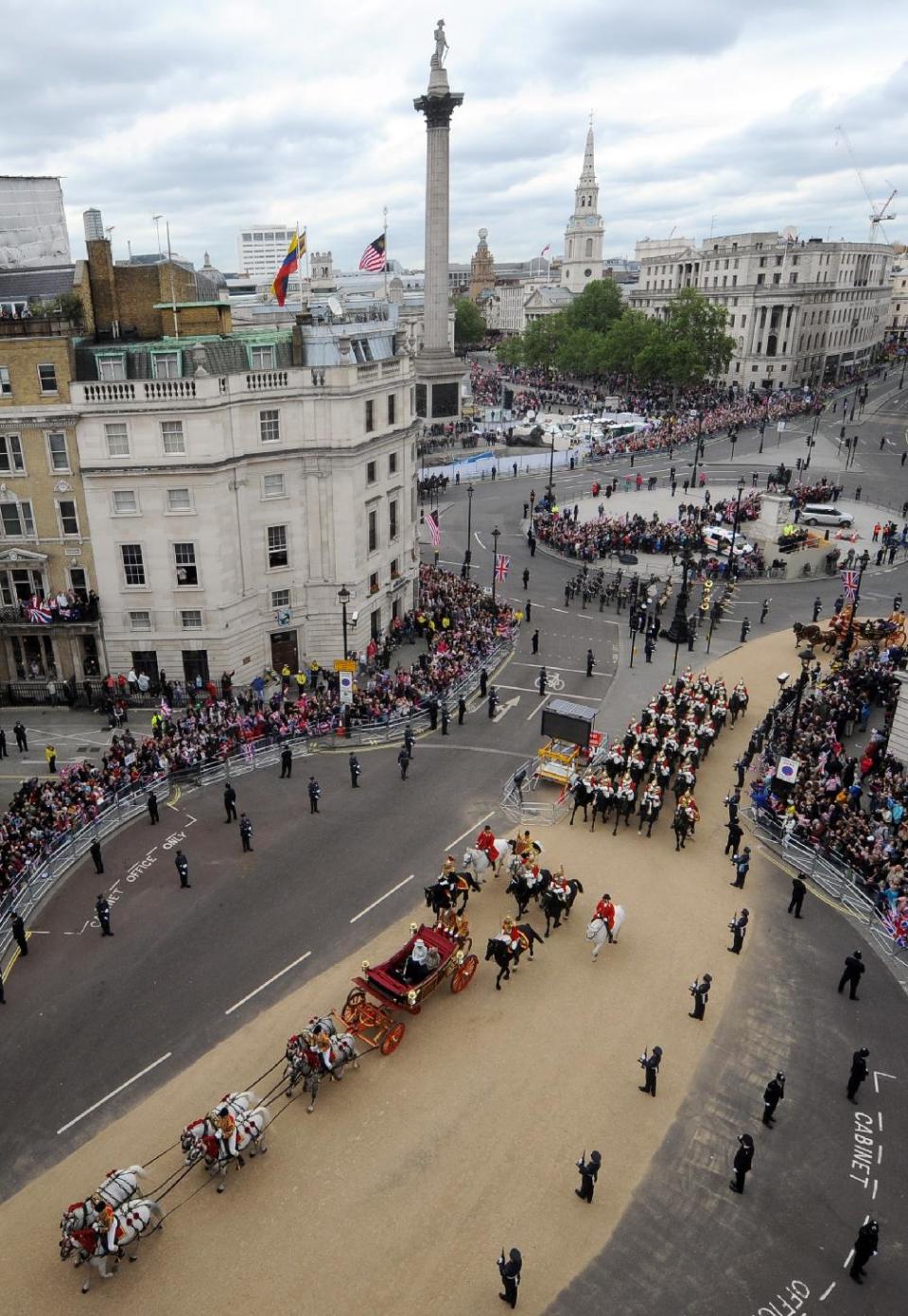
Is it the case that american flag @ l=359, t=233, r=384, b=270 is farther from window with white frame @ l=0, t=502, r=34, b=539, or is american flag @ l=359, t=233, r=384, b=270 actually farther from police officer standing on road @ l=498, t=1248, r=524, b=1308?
police officer standing on road @ l=498, t=1248, r=524, b=1308

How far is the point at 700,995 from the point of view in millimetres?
18031

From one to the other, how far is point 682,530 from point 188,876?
4009cm

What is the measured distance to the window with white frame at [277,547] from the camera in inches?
1396

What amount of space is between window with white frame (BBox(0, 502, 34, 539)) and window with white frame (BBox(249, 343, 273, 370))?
10.0 meters

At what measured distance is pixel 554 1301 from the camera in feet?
42.6

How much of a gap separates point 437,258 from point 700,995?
250 feet

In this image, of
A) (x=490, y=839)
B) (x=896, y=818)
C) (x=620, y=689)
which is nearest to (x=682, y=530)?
(x=620, y=689)

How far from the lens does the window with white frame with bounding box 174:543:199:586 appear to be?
33.7m

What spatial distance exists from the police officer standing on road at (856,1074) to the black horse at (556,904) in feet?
21.9

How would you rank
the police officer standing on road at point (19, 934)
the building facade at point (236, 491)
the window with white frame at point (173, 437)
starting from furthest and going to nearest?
the building facade at point (236, 491)
the window with white frame at point (173, 437)
the police officer standing on road at point (19, 934)

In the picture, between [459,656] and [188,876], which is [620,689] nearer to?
[459,656]

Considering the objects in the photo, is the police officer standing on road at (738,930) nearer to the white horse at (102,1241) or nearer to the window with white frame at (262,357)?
the white horse at (102,1241)

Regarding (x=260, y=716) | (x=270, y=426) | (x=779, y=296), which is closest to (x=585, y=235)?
(x=779, y=296)

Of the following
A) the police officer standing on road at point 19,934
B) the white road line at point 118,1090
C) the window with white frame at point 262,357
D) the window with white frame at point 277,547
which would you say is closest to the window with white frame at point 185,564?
the window with white frame at point 277,547
